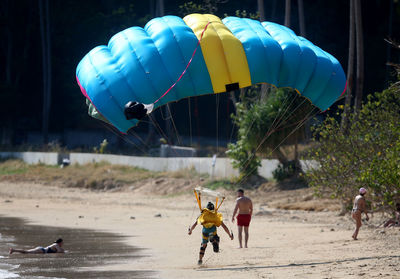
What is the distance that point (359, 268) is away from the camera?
10914mm

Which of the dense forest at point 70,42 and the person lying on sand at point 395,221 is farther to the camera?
the dense forest at point 70,42

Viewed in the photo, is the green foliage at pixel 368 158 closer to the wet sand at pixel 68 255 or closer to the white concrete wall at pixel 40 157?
the wet sand at pixel 68 255

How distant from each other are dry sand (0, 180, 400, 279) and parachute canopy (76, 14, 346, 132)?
349cm

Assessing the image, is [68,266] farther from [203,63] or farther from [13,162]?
[13,162]

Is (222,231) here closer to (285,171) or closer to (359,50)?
(285,171)

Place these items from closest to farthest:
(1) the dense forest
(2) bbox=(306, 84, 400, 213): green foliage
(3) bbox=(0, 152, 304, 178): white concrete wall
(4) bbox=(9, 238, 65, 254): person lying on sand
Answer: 1. (4) bbox=(9, 238, 65, 254): person lying on sand
2. (2) bbox=(306, 84, 400, 213): green foliage
3. (3) bbox=(0, 152, 304, 178): white concrete wall
4. (1) the dense forest

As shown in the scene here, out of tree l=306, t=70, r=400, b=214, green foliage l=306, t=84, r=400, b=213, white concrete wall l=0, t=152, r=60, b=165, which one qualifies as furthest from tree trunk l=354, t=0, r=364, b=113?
white concrete wall l=0, t=152, r=60, b=165

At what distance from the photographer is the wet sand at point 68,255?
479 inches

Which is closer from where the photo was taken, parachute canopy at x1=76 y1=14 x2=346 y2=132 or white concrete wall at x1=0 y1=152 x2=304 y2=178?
parachute canopy at x1=76 y1=14 x2=346 y2=132

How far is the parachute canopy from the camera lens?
12578 millimetres

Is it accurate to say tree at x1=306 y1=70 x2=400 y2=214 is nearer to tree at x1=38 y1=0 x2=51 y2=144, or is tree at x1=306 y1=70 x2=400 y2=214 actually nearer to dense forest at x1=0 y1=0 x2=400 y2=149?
dense forest at x1=0 y1=0 x2=400 y2=149

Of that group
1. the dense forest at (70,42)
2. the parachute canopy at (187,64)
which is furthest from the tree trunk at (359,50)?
the dense forest at (70,42)

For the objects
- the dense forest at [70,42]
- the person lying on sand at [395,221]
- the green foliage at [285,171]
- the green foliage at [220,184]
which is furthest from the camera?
the dense forest at [70,42]

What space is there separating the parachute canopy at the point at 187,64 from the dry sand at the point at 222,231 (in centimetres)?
Result: 349
